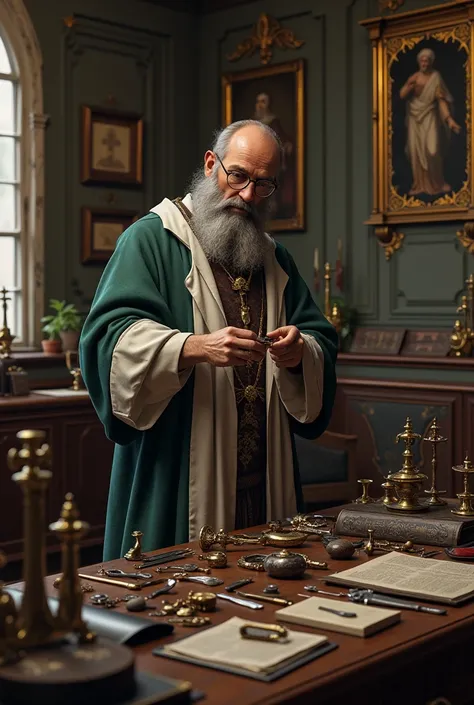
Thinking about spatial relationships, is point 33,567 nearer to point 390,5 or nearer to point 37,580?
point 37,580

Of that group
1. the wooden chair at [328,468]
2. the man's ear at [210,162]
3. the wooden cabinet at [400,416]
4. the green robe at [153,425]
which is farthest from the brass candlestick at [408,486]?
the wooden cabinet at [400,416]

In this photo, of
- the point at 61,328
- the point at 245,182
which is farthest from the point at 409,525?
the point at 61,328

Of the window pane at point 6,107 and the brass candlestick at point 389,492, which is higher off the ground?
the window pane at point 6,107

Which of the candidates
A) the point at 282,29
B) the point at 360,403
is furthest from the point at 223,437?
the point at 282,29

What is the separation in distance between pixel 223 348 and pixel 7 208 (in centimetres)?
475

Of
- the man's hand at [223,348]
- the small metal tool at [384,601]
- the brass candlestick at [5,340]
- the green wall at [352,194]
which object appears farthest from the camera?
the green wall at [352,194]

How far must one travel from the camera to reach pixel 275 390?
3795mm

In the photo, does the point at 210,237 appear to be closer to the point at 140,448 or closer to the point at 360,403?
the point at 140,448

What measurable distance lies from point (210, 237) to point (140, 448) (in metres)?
0.84

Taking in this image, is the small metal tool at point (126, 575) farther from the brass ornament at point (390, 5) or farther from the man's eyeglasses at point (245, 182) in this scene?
the brass ornament at point (390, 5)

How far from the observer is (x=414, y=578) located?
2.61m

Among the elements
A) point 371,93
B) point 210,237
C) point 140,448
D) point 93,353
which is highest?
point 371,93

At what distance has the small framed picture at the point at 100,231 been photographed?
7.91 meters

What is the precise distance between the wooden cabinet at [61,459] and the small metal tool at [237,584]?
3950mm
